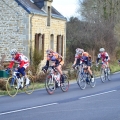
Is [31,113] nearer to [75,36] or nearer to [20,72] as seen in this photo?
[20,72]

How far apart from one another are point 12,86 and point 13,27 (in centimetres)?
1430

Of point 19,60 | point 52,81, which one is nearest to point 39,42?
point 52,81

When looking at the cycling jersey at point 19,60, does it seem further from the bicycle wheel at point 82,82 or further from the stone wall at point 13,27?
the stone wall at point 13,27

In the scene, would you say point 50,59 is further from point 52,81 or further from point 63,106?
point 63,106

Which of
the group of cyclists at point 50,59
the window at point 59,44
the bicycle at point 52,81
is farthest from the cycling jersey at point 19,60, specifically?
the window at point 59,44

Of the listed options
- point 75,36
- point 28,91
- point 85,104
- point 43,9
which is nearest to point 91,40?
point 75,36

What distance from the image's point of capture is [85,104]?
552 inches

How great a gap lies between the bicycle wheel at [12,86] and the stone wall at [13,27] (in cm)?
1283

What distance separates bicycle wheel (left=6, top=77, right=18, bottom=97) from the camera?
16672 millimetres

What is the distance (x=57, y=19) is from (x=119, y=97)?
766 inches

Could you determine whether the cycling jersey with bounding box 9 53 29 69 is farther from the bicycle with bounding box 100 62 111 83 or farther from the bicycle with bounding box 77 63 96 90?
the bicycle with bounding box 100 62 111 83

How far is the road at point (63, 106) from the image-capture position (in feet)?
37.7

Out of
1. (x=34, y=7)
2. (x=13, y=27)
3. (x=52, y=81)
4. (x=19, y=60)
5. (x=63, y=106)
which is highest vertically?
(x=34, y=7)

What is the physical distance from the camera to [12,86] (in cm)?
1670
